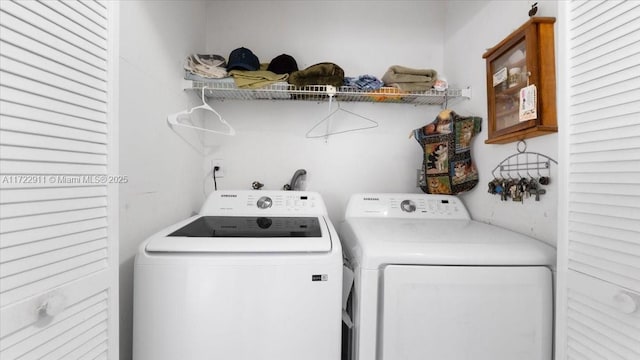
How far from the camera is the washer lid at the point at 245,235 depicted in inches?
39.9

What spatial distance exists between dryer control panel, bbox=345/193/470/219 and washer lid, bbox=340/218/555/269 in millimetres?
384

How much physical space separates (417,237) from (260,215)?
895 millimetres

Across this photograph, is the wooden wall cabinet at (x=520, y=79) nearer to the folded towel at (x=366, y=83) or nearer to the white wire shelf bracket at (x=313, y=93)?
the white wire shelf bracket at (x=313, y=93)

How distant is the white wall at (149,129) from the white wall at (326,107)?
36 centimetres

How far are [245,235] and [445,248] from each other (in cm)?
83

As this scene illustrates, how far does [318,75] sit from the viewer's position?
1667 mm

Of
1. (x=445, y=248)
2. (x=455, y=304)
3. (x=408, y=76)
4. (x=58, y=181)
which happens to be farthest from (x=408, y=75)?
(x=58, y=181)

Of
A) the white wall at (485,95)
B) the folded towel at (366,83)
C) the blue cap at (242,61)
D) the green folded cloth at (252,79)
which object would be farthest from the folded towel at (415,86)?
the blue cap at (242,61)

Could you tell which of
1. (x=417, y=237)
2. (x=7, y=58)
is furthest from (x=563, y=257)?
(x=7, y=58)

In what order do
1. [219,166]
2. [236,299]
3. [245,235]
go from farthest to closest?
[219,166], [245,235], [236,299]

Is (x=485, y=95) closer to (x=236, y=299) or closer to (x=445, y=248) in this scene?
(x=445, y=248)

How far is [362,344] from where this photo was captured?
1030 mm

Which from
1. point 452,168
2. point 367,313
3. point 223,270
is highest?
point 452,168

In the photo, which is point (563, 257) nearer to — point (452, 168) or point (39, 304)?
point (452, 168)
